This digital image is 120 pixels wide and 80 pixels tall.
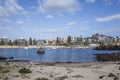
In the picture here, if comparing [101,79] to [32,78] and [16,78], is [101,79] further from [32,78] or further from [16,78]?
[16,78]

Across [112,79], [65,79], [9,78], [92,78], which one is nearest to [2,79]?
[9,78]

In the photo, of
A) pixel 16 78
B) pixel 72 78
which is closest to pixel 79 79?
pixel 72 78

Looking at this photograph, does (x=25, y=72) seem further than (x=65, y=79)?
Yes

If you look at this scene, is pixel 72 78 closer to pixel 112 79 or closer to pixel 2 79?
pixel 112 79

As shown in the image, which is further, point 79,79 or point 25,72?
point 25,72

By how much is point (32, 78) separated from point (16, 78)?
1.67 m

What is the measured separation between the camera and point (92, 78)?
25984mm

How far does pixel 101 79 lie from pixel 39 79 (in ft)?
21.2

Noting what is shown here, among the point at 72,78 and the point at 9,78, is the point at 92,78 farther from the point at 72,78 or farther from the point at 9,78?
the point at 9,78

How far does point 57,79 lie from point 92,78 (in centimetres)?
395

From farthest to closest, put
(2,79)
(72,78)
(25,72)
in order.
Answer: (25,72)
(72,78)
(2,79)

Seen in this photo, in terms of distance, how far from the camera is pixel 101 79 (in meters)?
24.9

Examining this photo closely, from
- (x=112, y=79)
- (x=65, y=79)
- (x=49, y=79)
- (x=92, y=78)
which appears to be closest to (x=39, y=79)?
(x=49, y=79)

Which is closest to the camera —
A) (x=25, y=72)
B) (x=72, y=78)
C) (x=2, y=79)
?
(x=2, y=79)
